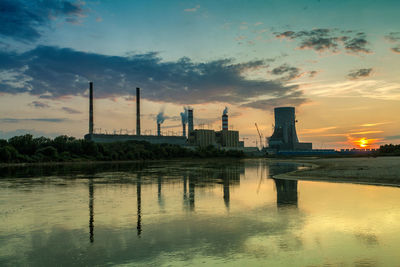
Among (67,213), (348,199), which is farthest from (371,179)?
(67,213)

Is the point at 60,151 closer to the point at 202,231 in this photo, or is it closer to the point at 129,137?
the point at 129,137

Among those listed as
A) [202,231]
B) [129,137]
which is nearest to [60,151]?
[129,137]

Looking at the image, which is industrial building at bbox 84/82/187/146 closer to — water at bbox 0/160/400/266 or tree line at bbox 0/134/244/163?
tree line at bbox 0/134/244/163

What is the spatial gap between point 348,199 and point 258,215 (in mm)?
8135

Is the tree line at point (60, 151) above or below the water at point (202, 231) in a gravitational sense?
above

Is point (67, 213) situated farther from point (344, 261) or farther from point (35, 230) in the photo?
point (344, 261)

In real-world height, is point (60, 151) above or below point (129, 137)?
below

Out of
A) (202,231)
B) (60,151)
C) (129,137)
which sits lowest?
(202,231)

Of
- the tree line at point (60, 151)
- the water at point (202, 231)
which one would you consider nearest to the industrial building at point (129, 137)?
the tree line at point (60, 151)

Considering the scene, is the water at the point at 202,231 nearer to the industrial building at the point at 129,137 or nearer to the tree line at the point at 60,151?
the tree line at the point at 60,151

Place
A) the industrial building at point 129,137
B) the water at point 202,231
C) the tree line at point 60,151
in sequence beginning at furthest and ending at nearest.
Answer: the industrial building at point 129,137
the tree line at point 60,151
the water at point 202,231

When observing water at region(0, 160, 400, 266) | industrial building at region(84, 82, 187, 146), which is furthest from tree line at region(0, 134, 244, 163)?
water at region(0, 160, 400, 266)

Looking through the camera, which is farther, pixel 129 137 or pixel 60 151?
pixel 129 137

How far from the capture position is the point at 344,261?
9227 mm
